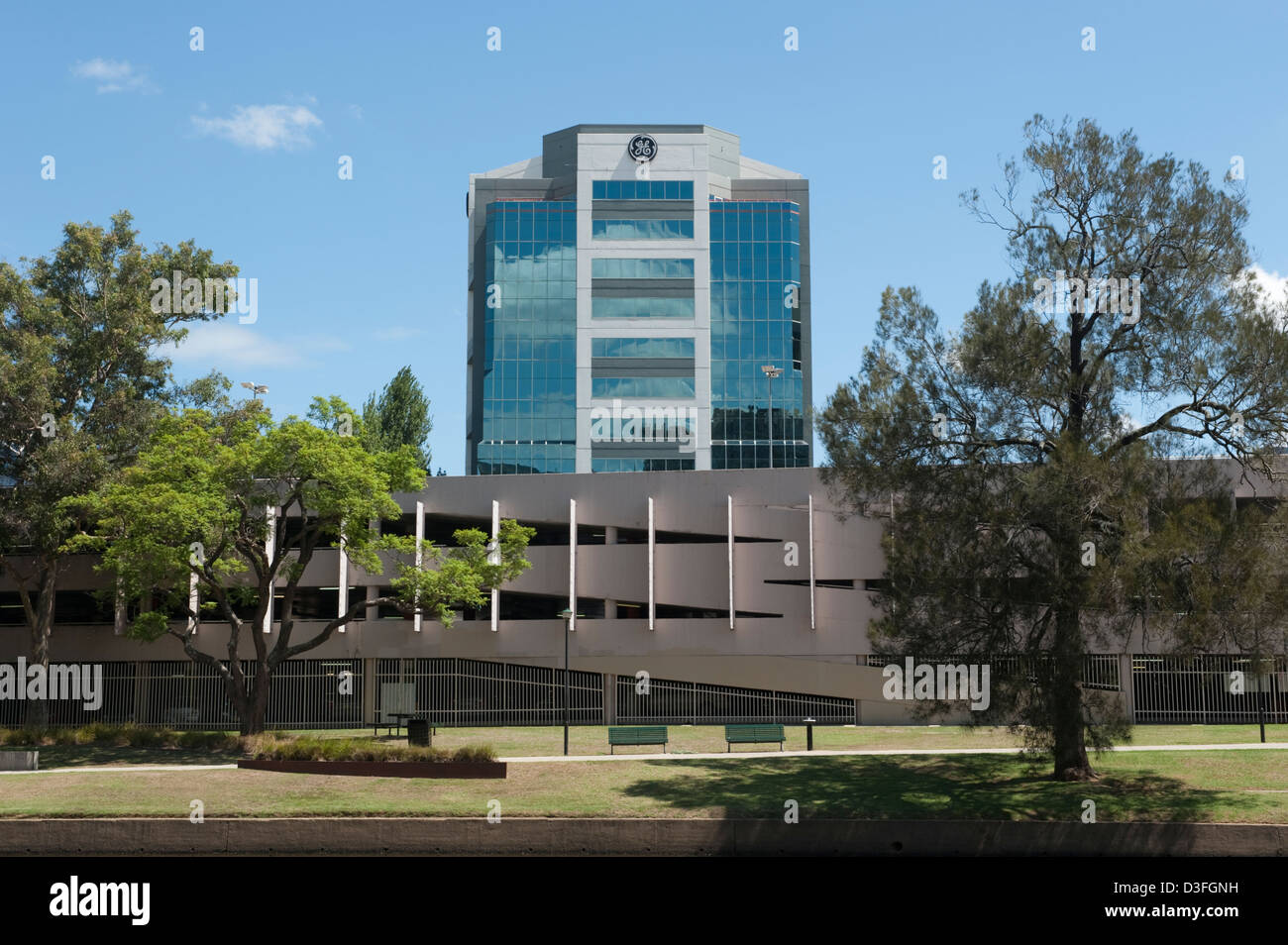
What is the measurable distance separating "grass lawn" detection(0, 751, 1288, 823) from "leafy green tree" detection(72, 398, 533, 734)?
6331 millimetres

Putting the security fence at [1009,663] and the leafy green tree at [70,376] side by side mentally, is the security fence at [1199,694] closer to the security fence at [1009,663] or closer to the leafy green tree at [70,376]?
the security fence at [1009,663]

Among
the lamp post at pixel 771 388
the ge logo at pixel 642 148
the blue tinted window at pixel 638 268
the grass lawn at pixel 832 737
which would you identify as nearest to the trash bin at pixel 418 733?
the grass lawn at pixel 832 737

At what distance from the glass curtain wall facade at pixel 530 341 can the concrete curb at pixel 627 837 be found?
194 feet

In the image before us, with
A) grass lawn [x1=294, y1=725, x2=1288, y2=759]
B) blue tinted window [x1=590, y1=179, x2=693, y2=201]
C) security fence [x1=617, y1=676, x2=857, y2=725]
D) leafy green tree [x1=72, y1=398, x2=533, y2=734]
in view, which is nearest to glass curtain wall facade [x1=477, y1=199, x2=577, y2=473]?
blue tinted window [x1=590, y1=179, x2=693, y2=201]

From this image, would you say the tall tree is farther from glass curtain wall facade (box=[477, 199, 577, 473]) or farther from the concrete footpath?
glass curtain wall facade (box=[477, 199, 577, 473])

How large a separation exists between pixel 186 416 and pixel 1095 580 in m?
27.2

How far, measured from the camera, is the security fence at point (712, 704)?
137ft

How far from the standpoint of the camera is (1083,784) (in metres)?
25.3

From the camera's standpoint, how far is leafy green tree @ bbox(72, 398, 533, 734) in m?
31.7

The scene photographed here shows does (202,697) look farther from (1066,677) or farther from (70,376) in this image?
(1066,677)

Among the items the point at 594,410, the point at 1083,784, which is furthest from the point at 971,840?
the point at 594,410

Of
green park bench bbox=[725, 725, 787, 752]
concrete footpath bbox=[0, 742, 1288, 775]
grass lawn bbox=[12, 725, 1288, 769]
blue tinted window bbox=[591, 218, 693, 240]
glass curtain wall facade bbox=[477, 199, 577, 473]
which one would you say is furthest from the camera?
blue tinted window bbox=[591, 218, 693, 240]

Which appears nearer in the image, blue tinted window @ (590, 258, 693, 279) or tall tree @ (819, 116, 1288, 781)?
tall tree @ (819, 116, 1288, 781)
